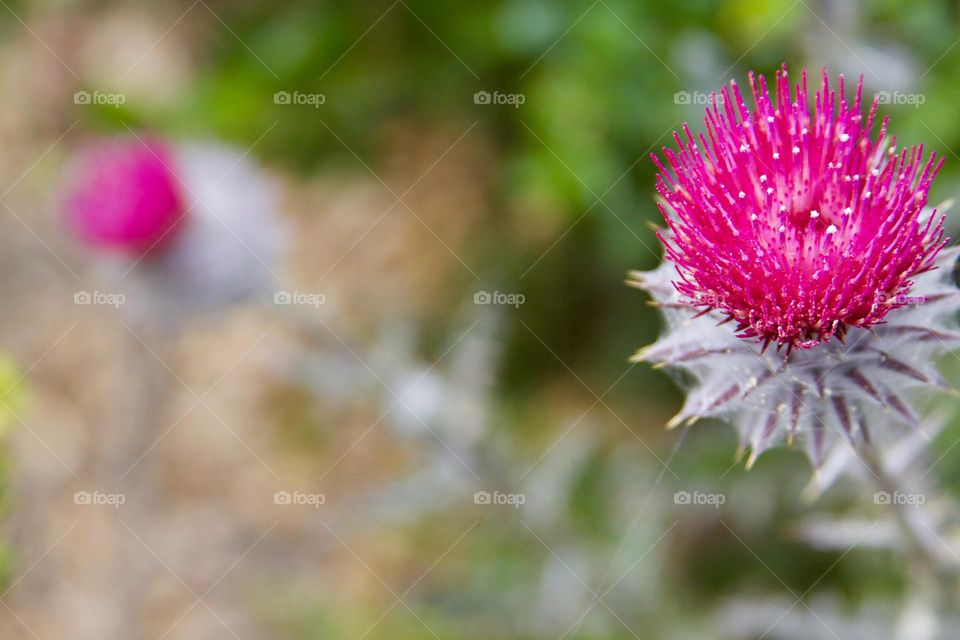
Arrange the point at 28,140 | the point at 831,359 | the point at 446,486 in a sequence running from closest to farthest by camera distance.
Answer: the point at 831,359 → the point at 446,486 → the point at 28,140

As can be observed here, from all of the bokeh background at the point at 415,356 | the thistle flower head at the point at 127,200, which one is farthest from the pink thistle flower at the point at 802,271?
the thistle flower head at the point at 127,200

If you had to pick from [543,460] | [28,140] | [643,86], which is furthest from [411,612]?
[28,140]

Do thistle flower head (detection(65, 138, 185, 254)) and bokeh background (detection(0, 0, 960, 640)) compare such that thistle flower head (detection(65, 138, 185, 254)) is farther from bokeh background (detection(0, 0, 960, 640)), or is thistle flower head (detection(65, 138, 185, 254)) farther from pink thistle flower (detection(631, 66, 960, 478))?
pink thistle flower (detection(631, 66, 960, 478))

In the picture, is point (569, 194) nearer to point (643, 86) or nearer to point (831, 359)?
point (643, 86)

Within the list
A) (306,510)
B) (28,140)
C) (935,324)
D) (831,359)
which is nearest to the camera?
(831,359)

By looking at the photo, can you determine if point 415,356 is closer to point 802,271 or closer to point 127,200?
point 127,200

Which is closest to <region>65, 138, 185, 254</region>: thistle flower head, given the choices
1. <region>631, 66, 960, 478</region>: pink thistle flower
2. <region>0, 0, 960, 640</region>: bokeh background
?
<region>0, 0, 960, 640</region>: bokeh background
